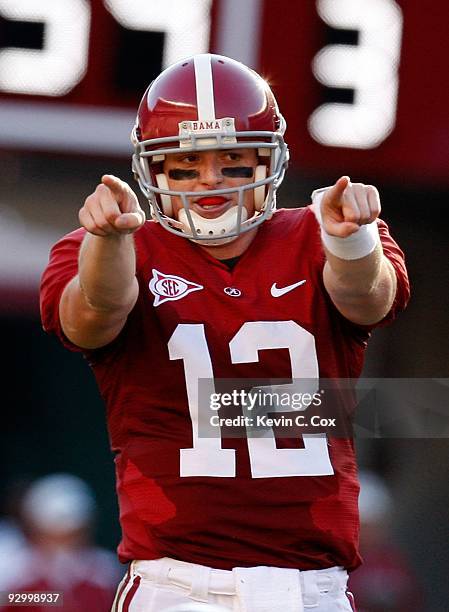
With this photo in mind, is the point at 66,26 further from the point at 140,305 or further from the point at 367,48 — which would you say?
the point at 140,305

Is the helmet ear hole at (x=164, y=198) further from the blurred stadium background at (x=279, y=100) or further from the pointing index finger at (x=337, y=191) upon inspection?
the blurred stadium background at (x=279, y=100)

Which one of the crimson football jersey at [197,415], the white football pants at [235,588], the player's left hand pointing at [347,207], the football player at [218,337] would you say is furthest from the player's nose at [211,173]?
the white football pants at [235,588]

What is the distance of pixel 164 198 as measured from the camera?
2010mm

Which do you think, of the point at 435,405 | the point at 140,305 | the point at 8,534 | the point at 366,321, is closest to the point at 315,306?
the point at 366,321

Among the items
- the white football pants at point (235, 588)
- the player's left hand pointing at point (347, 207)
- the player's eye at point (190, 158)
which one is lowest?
the white football pants at point (235, 588)

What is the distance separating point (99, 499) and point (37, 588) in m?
0.62

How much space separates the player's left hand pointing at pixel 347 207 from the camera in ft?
5.71

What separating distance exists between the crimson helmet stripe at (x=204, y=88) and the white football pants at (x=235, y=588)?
26.5 inches

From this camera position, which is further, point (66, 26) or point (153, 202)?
point (66, 26)

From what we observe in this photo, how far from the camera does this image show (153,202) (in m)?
2.03

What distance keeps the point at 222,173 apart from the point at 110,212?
32 centimetres

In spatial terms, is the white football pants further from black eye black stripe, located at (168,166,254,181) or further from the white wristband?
black eye black stripe, located at (168,166,254,181)

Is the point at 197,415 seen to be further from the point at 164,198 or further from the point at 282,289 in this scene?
the point at 164,198

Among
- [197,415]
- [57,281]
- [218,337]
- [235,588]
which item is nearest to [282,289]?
[218,337]
